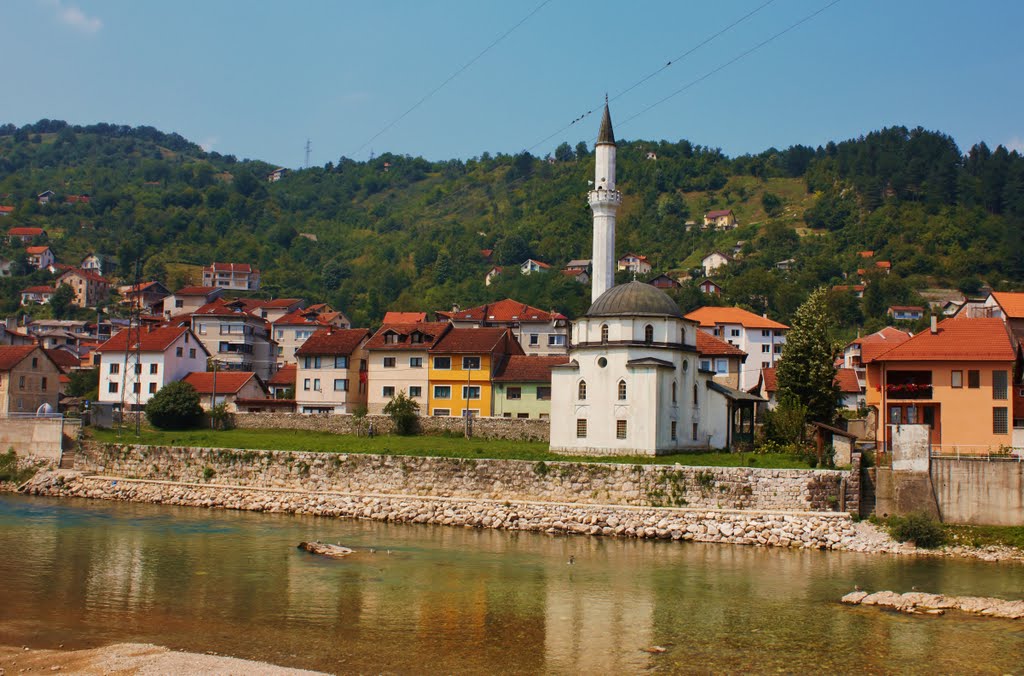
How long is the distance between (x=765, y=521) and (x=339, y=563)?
1476cm

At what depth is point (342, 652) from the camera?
21.8 m

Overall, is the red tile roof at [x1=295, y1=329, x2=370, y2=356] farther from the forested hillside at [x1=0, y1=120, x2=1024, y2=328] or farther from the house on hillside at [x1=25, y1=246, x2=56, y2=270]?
the house on hillside at [x1=25, y1=246, x2=56, y2=270]

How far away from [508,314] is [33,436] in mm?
37849

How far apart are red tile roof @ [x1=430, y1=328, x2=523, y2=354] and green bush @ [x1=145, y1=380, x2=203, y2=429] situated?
1379 centimetres

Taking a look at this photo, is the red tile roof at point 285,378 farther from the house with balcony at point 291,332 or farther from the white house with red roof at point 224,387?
the house with balcony at point 291,332

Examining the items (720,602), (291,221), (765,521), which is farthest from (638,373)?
(291,221)

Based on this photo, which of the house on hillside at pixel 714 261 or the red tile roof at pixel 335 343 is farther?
the house on hillside at pixel 714 261

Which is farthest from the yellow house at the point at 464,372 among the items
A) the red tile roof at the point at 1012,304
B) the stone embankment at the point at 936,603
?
the stone embankment at the point at 936,603

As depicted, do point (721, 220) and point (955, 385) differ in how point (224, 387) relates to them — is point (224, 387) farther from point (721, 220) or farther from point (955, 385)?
point (721, 220)

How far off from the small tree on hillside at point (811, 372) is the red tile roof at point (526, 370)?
12303 mm

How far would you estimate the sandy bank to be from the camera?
19812mm

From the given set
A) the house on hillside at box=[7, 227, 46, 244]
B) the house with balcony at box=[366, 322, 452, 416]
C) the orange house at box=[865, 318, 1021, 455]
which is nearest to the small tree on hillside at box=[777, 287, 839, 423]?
the orange house at box=[865, 318, 1021, 455]

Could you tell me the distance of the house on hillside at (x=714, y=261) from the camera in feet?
422

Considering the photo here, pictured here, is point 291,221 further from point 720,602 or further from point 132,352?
point 720,602
